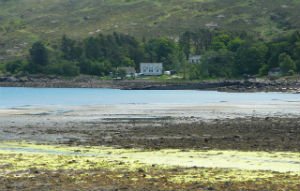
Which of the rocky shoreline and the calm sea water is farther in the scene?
the rocky shoreline

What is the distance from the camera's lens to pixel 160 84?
15750 cm

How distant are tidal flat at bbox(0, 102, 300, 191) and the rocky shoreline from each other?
76.6m

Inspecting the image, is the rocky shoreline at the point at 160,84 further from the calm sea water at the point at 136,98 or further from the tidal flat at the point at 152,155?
the tidal flat at the point at 152,155

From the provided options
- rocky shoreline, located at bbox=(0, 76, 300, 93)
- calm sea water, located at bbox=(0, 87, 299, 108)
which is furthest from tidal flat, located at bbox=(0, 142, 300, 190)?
rocky shoreline, located at bbox=(0, 76, 300, 93)

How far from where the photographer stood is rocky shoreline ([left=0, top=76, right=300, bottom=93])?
406 feet

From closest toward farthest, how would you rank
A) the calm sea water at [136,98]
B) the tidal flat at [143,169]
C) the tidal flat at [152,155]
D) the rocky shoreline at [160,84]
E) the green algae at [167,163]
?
the tidal flat at [143,169] < the tidal flat at [152,155] < the green algae at [167,163] < the calm sea water at [136,98] < the rocky shoreline at [160,84]

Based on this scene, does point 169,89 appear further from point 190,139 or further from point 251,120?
point 190,139

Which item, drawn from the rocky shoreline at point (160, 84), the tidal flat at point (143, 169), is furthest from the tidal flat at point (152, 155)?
the rocky shoreline at point (160, 84)

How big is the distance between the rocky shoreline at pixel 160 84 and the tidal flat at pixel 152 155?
76.6 metres

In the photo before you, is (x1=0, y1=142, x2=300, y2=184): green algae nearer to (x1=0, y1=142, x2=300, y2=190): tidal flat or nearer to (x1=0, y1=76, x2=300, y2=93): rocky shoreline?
(x1=0, y1=142, x2=300, y2=190): tidal flat

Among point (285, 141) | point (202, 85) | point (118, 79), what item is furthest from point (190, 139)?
point (118, 79)

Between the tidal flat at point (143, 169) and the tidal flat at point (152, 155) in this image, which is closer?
the tidal flat at point (143, 169)

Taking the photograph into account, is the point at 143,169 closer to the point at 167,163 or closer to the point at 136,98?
the point at 167,163

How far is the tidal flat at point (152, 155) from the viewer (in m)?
19.0
